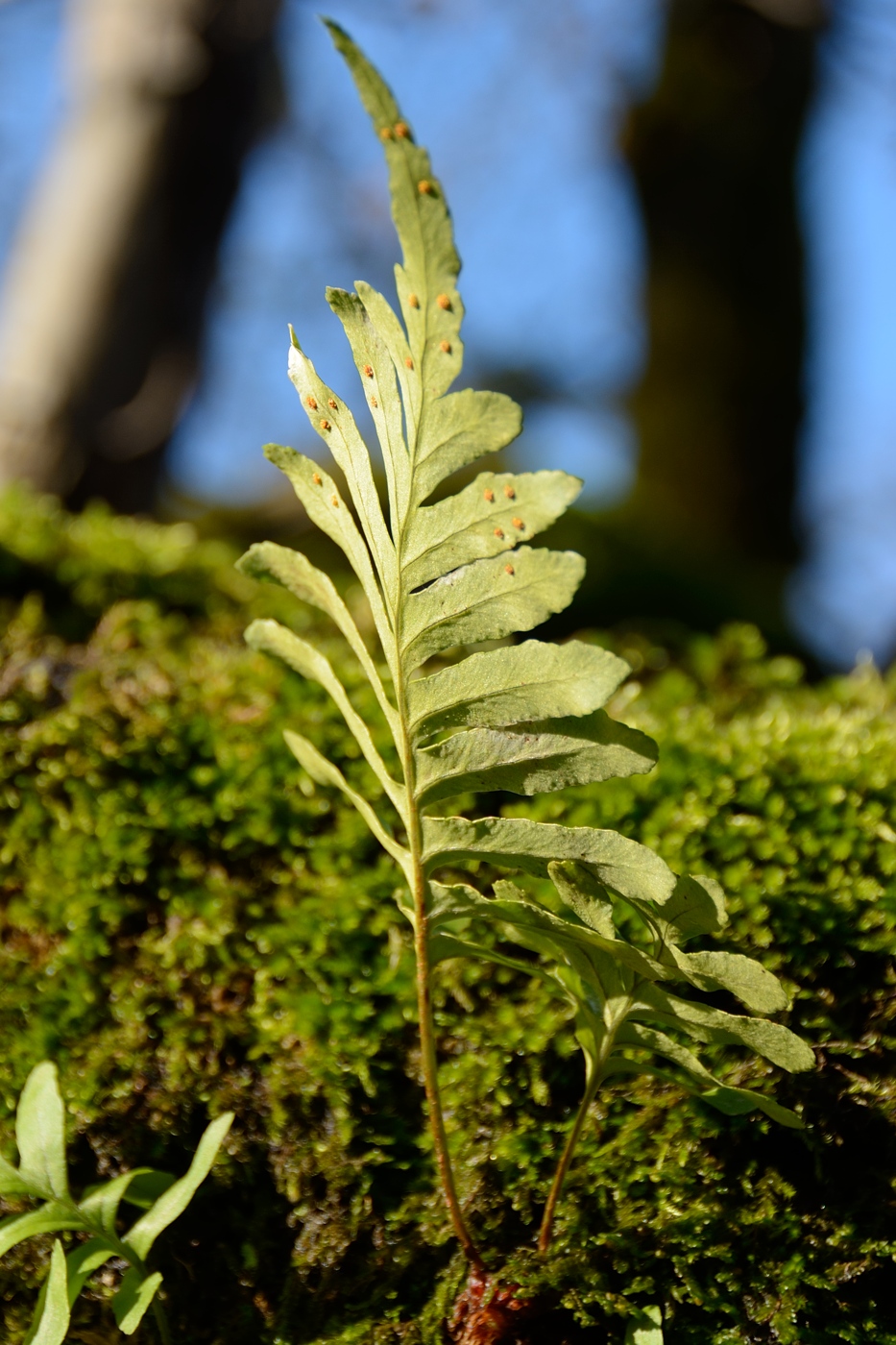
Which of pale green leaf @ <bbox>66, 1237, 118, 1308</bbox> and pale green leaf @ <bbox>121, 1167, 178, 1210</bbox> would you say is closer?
pale green leaf @ <bbox>66, 1237, 118, 1308</bbox>

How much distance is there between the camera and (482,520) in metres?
0.67

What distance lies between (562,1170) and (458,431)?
2.05 feet

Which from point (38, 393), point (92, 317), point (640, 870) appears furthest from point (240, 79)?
point (640, 870)

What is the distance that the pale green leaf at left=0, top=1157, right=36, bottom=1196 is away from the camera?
32.7 inches

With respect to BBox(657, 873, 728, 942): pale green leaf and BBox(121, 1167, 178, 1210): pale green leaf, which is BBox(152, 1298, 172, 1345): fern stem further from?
BBox(657, 873, 728, 942): pale green leaf

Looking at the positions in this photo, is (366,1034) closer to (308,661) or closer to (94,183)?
(308,661)

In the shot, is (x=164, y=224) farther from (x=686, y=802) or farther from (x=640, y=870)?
(x=640, y=870)

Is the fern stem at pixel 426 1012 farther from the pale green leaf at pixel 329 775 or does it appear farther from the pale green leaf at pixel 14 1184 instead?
the pale green leaf at pixel 14 1184

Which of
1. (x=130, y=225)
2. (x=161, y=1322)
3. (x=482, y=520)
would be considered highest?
(x=130, y=225)

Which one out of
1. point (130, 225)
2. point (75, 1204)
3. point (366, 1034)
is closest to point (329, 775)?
point (366, 1034)

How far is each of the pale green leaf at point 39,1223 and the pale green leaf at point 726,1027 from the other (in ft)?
1.74

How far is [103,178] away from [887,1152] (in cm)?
380

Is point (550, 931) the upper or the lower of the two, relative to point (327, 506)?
lower

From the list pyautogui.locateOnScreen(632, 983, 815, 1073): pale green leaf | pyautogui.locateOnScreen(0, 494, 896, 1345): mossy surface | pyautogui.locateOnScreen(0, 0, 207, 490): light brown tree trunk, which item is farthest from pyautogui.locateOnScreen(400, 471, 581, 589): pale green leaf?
pyautogui.locateOnScreen(0, 0, 207, 490): light brown tree trunk
